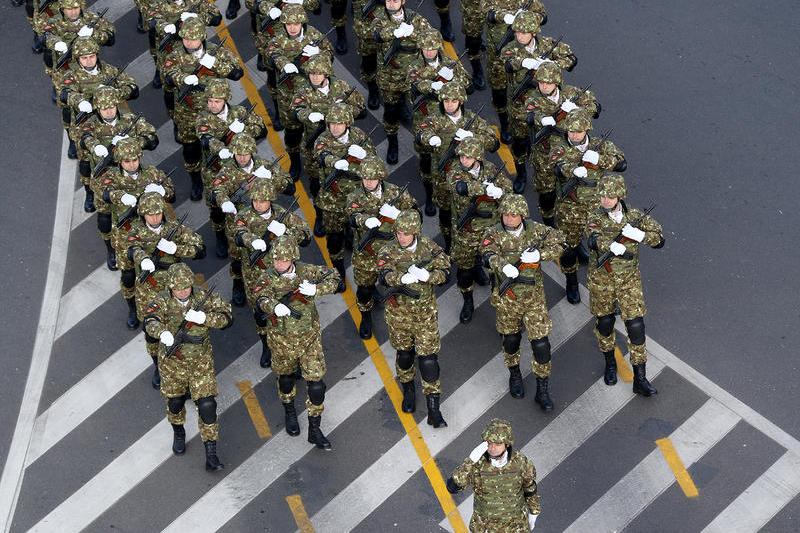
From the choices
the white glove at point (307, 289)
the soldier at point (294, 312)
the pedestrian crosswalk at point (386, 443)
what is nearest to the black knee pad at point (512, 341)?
the pedestrian crosswalk at point (386, 443)

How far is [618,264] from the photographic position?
2595 cm

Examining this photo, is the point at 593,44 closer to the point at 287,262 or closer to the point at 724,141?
the point at 724,141

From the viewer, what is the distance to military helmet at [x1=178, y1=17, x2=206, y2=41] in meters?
29.0

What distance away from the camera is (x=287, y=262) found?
2531 centimetres

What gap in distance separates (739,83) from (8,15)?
507 inches

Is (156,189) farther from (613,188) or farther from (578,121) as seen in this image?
(613,188)

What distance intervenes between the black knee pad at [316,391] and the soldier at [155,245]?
2342mm

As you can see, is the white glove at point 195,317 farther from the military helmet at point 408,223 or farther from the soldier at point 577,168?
the soldier at point 577,168

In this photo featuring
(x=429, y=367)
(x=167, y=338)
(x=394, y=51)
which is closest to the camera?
(x=167, y=338)

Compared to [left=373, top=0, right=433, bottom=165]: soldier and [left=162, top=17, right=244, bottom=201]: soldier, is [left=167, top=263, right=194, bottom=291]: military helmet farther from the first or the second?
[left=373, top=0, right=433, bottom=165]: soldier

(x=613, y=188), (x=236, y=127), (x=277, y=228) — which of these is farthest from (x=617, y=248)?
(x=236, y=127)

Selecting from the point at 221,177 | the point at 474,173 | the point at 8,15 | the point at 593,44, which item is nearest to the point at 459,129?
the point at 474,173

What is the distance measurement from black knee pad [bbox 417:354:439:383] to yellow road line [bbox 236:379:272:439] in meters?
2.41

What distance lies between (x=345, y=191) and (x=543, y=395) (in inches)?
164
